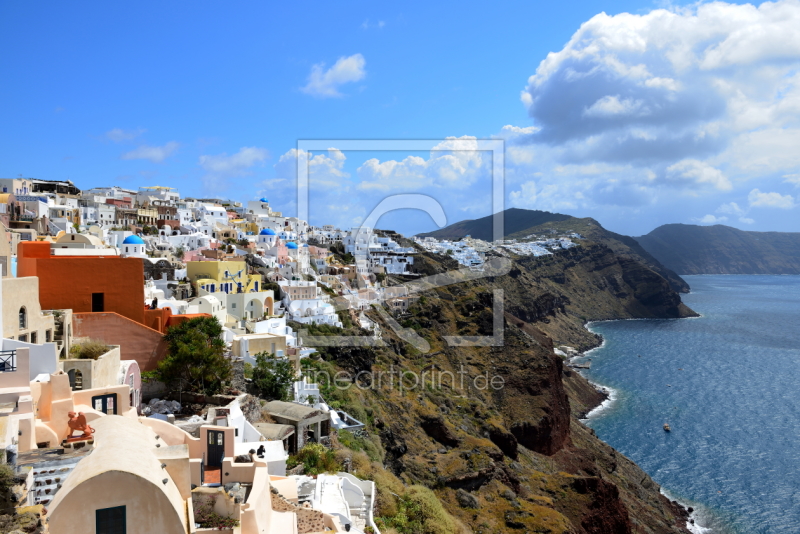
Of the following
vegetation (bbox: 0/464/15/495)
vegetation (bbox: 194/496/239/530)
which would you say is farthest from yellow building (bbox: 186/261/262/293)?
vegetation (bbox: 0/464/15/495)

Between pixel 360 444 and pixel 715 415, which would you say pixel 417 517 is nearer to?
pixel 360 444

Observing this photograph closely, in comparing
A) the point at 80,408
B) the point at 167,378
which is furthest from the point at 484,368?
the point at 80,408

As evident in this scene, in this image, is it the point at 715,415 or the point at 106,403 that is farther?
the point at 715,415

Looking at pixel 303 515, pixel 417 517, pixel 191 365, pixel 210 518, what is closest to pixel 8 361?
pixel 210 518

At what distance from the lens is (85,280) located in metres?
15.6

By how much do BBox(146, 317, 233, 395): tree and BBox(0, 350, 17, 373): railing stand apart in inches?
229

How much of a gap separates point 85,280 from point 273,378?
21.5 feet

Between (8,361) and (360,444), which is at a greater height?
(8,361)

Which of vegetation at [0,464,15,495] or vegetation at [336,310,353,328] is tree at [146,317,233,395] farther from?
vegetation at [336,310,353,328]

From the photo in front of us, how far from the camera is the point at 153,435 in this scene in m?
8.58

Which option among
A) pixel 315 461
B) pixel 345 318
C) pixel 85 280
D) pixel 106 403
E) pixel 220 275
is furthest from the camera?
Result: pixel 345 318

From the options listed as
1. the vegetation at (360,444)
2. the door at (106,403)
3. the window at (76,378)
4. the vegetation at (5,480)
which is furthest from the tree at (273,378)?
the vegetation at (5,480)

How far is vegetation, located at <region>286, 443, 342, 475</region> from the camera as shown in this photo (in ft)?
44.8

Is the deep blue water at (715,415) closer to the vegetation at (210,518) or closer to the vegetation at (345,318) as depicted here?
the vegetation at (345,318)
